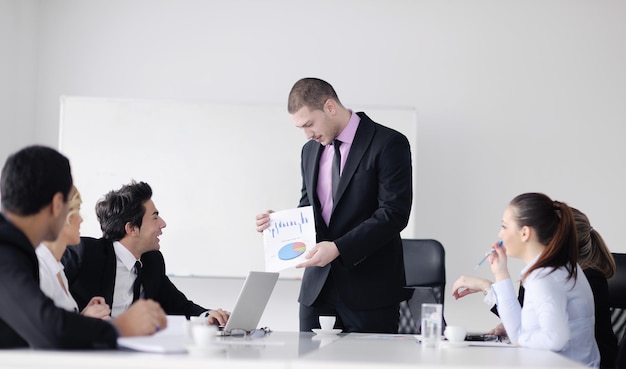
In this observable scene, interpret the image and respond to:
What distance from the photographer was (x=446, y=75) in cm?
505

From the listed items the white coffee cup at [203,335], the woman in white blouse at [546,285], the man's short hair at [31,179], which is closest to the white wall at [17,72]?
A: the man's short hair at [31,179]

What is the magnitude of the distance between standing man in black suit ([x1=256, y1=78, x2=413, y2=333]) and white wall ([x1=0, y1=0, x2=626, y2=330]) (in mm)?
1744

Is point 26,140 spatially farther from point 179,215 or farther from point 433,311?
point 433,311

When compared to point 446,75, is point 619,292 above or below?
below

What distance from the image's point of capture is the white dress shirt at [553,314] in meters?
2.39

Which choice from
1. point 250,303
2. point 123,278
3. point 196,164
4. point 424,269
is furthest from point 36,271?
point 196,164

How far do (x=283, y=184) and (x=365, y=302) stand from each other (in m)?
1.81

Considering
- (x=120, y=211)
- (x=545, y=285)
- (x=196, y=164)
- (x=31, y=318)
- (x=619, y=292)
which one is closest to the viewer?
(x=31, y=318)

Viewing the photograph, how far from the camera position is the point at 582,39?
5.04 m

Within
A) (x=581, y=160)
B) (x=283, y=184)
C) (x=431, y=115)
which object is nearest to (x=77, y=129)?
(x=283, y=184)

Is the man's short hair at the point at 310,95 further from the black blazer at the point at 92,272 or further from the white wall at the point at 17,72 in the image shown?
the white wall at the point at 17,72

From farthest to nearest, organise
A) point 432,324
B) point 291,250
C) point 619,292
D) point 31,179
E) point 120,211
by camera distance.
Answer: point 619,292, point 120,211, point 291,250, point 432,324, point 31,179

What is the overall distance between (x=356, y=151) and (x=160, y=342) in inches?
57.5

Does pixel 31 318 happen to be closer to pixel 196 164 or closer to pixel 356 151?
pixel 356 151
